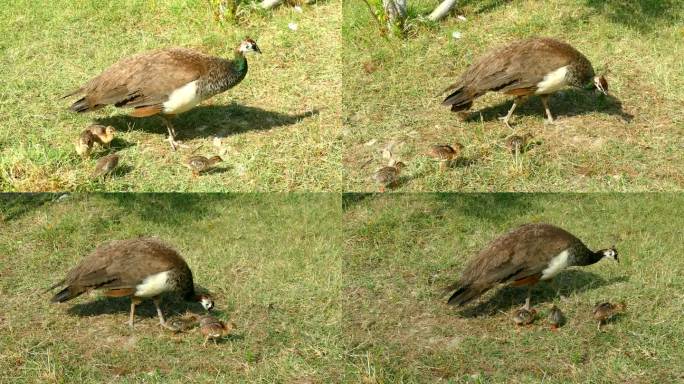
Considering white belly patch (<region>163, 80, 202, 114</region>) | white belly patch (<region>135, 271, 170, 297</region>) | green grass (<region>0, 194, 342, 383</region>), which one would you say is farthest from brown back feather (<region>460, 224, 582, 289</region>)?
white belly patch (<region>163, 80, 202, 114</region>)

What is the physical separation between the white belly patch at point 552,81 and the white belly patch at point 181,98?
346 cm

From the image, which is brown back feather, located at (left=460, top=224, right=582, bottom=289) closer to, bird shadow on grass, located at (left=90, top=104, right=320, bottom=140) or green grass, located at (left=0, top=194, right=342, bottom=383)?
green grass, located at (left=0, top=194, right=342, bottom=383)

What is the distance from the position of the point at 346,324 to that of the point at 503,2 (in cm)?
564

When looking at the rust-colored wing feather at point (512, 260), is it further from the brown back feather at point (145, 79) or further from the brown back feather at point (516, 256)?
the brown back feather at point (145, 79)

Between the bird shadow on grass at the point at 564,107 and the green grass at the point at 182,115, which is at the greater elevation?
the green grass at the point at 182,115

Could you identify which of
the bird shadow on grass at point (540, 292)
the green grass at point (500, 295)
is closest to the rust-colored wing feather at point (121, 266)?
the green grass at point (500, 295)

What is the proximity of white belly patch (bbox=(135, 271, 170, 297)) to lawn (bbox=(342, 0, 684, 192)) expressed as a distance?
7.16 ft

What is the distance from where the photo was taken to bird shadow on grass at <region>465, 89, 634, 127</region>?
9797 mm

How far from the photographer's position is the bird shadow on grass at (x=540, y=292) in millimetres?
8188

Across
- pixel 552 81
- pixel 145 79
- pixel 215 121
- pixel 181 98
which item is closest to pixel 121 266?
pixel 181 98

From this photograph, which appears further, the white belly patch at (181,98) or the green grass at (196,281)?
the white belly patch at (181,98)

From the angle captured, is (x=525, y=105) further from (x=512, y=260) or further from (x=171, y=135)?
(x=171, y=135)

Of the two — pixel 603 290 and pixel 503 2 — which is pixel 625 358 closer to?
pixel 603 290

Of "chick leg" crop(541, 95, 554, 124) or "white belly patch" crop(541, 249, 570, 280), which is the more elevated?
"chick leg" crop(541, 95, 554, 124)
